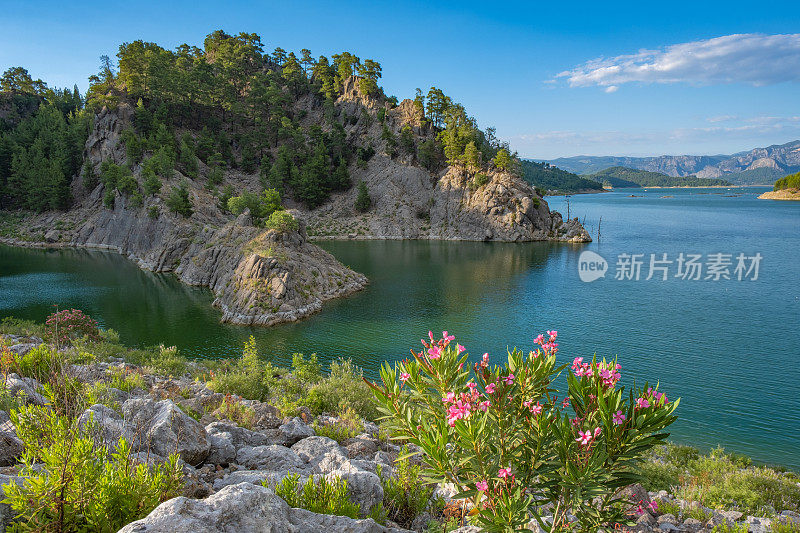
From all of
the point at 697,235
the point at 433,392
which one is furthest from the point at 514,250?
the point at 433,392

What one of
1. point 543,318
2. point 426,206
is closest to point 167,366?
point 543,318

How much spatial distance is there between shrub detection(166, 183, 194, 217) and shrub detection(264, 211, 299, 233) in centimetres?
2576

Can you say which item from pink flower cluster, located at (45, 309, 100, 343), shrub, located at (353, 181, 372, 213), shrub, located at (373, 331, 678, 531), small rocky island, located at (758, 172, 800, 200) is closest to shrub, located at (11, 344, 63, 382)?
shrub, located at (373, 331, 678, 531)

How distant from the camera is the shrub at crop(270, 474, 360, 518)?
20.0 feet

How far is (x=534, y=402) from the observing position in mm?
6008

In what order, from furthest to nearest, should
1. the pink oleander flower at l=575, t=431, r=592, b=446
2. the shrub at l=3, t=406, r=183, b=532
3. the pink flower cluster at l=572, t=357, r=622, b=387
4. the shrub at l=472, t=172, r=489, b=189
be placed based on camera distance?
the shrub at l=472, t=172, r=489, b=189
the pink flower cluster at l=572, t=357, r=622, b=387
the pink oleander flower at l=575, t=431, r=592, b=446
the shrub at l=3, t=406, r=183, b=532

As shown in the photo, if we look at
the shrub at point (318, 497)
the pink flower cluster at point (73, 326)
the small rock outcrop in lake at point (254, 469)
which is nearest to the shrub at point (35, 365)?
the small rock outcrop in lake at point (254, 469)

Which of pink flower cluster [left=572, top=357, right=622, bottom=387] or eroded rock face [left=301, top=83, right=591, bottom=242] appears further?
eroded rock face [left=301, top=83, right=591, bottom=242]

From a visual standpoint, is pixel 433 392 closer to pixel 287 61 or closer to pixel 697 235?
pixel 697 235

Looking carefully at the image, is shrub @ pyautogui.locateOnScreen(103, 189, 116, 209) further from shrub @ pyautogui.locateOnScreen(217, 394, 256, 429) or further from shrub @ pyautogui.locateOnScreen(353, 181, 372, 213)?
shrub @ pyautogui.locateOnScreen(217, 394, 256, 429)

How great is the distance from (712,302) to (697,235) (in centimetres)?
6309

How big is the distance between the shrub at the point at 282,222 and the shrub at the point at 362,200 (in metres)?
55.1

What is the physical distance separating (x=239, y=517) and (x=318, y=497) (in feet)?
5.86

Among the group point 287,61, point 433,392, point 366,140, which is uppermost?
point 287,61
